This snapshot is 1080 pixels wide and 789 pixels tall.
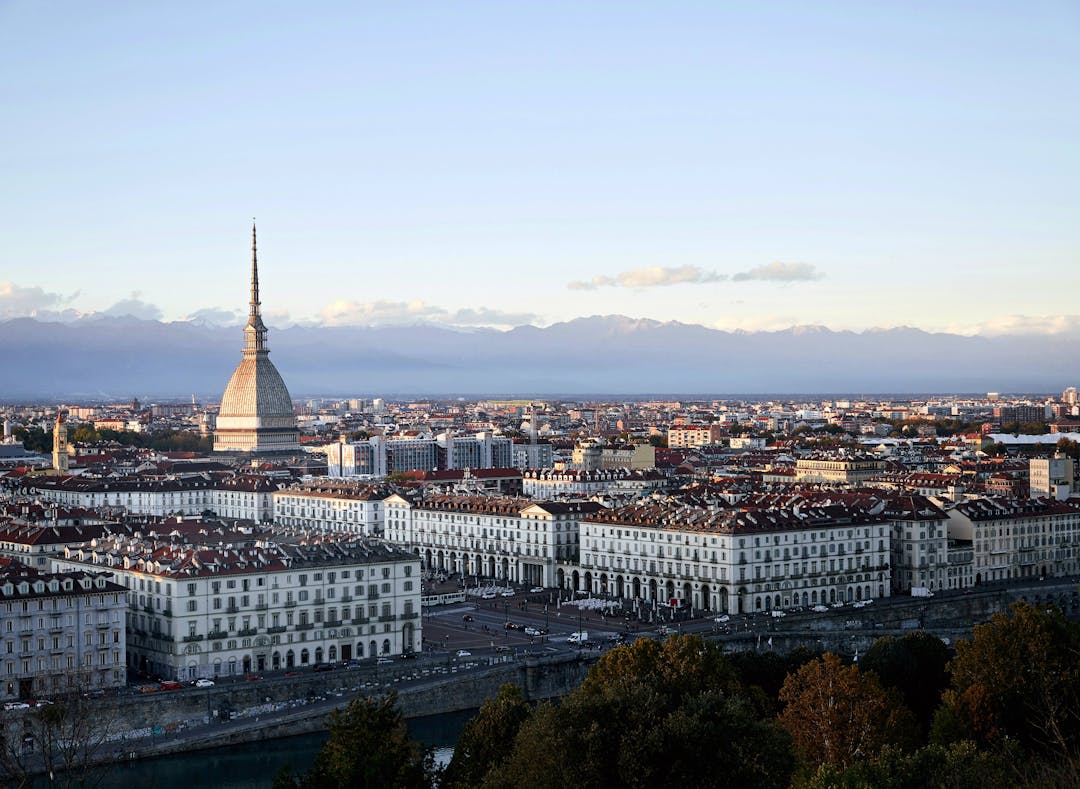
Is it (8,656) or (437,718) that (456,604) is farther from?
(8,656)

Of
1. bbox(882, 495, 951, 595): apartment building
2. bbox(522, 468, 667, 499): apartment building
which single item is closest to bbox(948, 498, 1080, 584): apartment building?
bbox(882, 495, 951, 595): apartment building

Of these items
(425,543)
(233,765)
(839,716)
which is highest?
(839,716)

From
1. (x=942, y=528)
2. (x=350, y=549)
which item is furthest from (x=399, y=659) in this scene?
(x=942, y=528)

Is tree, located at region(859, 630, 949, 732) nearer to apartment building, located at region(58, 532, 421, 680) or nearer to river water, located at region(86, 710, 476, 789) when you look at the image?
river water, located at region(86, 710, 476, 789)

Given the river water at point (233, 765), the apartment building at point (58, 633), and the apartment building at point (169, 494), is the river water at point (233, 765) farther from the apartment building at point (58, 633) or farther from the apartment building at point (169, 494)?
the apartment building at point (169, 494)

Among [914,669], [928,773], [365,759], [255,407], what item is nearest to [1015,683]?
[914,669]

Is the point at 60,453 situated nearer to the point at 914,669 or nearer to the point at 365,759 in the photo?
the point at 914,669

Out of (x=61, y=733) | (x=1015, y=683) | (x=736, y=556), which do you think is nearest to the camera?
(x=61, y=733)
